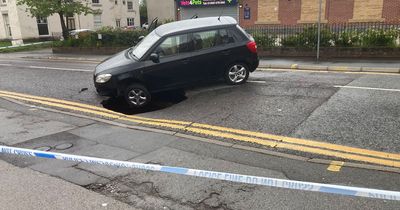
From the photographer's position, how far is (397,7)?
31875mm

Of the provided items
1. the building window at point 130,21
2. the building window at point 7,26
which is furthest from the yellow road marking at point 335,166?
the building window at point 130,21

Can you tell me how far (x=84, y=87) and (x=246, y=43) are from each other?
502cm

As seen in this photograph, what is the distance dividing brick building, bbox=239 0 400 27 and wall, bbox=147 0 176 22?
13334mm

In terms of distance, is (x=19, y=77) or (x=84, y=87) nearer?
(x=84, y=87)

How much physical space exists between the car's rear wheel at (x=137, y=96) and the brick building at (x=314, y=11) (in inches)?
1149

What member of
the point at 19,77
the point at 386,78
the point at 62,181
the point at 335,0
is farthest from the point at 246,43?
the point at 335,0

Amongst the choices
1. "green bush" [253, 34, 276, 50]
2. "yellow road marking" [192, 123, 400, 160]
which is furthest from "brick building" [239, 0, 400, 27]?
"yellow road marking" [192, 123, 400, 160]

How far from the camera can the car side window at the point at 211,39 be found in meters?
8.95

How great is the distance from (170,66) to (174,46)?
0.55 m

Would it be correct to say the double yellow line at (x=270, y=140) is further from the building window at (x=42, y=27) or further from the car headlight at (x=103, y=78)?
the building window at (x=42, y=27)

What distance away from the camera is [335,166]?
181 inches

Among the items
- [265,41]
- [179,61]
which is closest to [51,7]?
[265,41]

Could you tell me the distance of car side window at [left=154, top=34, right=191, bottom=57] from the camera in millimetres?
8648

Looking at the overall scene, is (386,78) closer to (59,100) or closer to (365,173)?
(365,173)
